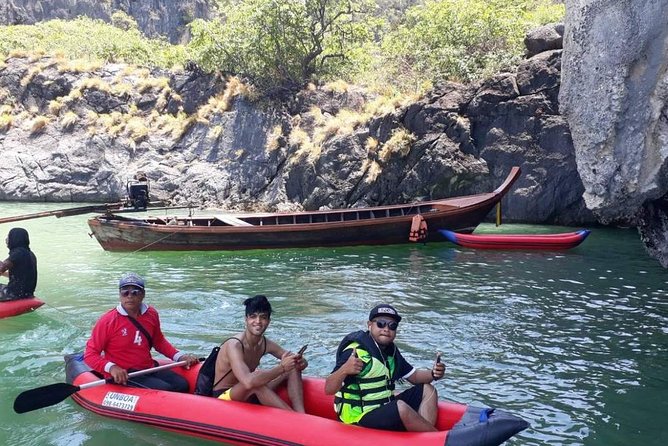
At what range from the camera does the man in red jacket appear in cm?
645

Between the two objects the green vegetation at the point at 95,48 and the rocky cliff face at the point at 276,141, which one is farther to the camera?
the green vegetation at the point at 95,48

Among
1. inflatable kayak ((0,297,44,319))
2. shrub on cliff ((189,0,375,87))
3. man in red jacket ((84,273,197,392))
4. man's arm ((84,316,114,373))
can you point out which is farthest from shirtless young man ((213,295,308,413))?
shrub on cliff ((189,0,375,87))

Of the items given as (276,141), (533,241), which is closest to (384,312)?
(533,241)

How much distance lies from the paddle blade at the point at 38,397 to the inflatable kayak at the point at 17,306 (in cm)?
445

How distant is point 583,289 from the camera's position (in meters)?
12.4

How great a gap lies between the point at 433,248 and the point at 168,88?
71.8 ft

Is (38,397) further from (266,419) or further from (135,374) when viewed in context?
(266,419)

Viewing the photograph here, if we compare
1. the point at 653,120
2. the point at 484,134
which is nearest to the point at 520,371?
the point at 653,120

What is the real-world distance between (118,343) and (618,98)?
7.83m

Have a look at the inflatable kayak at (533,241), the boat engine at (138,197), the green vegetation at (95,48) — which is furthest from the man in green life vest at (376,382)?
the green vegetation at (95,48)

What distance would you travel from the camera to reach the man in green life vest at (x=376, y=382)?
5.01m

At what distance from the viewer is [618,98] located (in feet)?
31.3

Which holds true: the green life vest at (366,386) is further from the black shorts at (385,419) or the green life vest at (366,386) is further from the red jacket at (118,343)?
the red jacket at (118,343)

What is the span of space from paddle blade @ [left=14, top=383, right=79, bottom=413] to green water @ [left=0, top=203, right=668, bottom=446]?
36 cm
